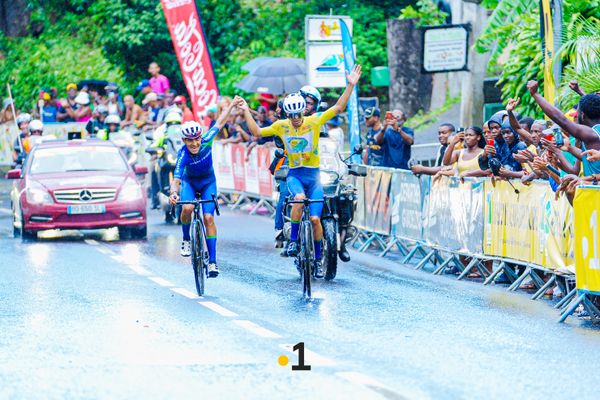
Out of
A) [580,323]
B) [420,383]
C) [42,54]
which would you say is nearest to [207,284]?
[580,323]

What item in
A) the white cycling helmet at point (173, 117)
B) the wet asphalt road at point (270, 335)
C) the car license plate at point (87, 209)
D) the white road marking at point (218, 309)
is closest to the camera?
the wet asphalt road at point (270, 335)

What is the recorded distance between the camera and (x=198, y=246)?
1520 cm

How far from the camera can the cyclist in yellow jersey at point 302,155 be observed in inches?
613

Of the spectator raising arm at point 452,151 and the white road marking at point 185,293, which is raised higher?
the spectator raising arm at point 452,151

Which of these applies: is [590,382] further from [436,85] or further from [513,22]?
[436,85]

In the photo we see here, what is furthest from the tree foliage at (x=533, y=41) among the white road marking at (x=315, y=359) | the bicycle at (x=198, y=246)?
the white road marking at (x=315, y=359)

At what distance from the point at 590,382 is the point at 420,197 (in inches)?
355

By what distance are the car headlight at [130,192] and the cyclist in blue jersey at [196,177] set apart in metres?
6.58

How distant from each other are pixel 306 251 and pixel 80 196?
321 inches

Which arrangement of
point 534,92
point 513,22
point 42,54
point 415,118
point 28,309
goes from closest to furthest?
point 534,92, point 28,309, point 513,22, point 415,118, point 42,54

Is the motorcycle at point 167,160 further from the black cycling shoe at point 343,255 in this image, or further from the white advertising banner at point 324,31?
the black cycling shoe at point 343,255

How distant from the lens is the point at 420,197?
19.0 m

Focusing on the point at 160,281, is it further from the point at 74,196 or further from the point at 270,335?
the point at 74,196

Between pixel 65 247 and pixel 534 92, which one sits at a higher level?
pixel 534 92
